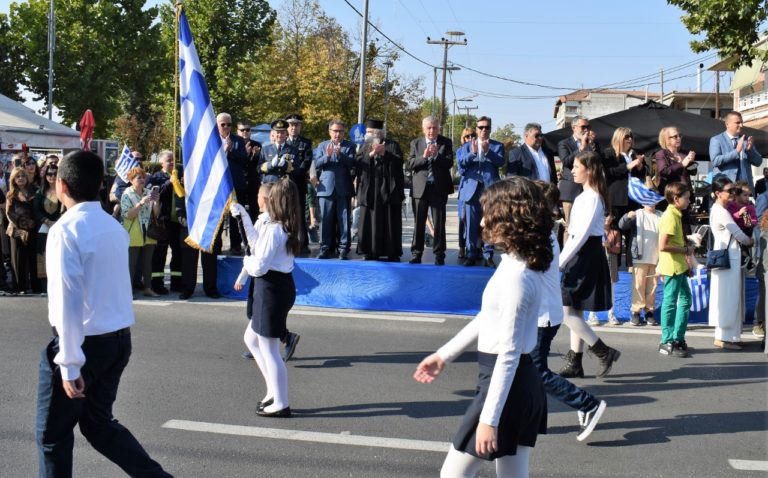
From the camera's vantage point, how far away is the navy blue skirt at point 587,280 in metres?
6.74

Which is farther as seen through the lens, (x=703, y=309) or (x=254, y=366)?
(x=703, y=309)

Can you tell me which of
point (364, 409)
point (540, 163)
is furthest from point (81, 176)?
point (540, 163)

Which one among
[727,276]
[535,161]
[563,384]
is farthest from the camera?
[535,161]

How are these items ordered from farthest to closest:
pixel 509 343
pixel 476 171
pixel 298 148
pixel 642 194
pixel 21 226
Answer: pixel 298 148
pixel 21 226
pixel 476 171
pixel 642 194
pixel 509 343

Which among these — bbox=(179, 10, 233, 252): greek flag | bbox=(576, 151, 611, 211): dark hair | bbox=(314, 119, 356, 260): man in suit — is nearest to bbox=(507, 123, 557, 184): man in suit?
bbox=(314, 119, 356, 260): man in suit

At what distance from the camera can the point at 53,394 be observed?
146 inches

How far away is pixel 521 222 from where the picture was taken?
3451mm

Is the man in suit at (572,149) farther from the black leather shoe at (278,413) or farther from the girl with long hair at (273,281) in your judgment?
the black leather shoe at (278,413)

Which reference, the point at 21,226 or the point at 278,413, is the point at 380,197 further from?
the point at 278,413

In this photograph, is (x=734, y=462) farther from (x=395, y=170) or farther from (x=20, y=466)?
(x=395, y=170)

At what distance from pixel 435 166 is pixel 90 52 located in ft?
138

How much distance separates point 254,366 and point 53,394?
3.72m

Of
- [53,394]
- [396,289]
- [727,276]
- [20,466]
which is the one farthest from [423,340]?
[53,394]

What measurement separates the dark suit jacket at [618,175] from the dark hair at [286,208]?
6.14m
